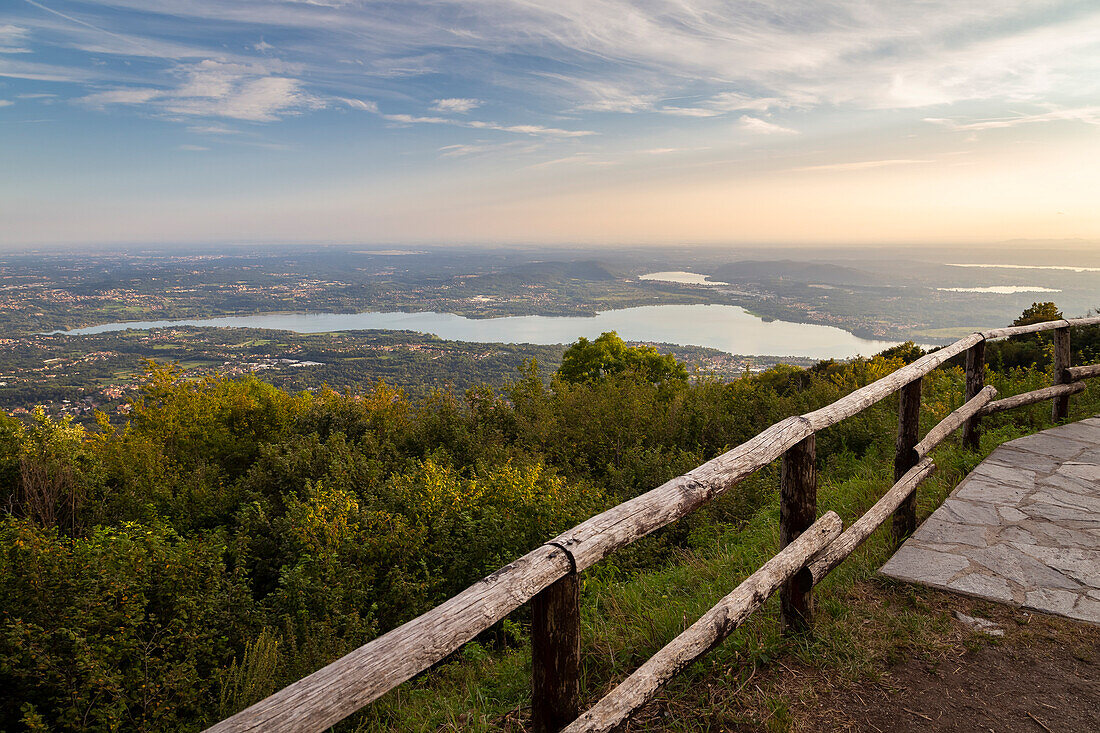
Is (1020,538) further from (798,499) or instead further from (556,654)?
(556,654)

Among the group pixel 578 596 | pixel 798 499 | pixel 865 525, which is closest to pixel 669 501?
pixel 578 596

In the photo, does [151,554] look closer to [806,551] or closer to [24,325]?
[806,551]

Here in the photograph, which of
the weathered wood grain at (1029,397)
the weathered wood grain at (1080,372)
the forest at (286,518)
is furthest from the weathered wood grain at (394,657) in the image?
the weathered wood grain at (1080,372)

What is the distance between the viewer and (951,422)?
4.26 metres

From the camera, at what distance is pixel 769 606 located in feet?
10.1

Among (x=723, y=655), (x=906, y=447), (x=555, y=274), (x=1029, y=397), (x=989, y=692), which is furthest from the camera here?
(x=555, y=274)

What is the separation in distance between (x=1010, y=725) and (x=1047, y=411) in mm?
5852

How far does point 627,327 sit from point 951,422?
10010cm

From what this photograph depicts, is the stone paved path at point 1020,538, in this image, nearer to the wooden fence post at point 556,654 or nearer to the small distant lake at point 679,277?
the wooden fence post at point 556,654

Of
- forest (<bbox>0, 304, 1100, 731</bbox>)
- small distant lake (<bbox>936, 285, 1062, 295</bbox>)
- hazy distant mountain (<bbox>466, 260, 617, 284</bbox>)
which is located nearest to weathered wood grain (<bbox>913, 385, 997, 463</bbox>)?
forest (<bbox>0, 304, 1100, 731</bbox>)

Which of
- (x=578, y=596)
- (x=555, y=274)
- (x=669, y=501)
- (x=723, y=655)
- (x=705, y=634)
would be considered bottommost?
(x=723, y=655)

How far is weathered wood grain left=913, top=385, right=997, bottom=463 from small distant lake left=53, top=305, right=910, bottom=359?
6997cm

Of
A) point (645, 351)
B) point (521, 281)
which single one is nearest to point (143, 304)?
point (521, 281)

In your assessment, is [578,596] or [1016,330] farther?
[1016,330]
